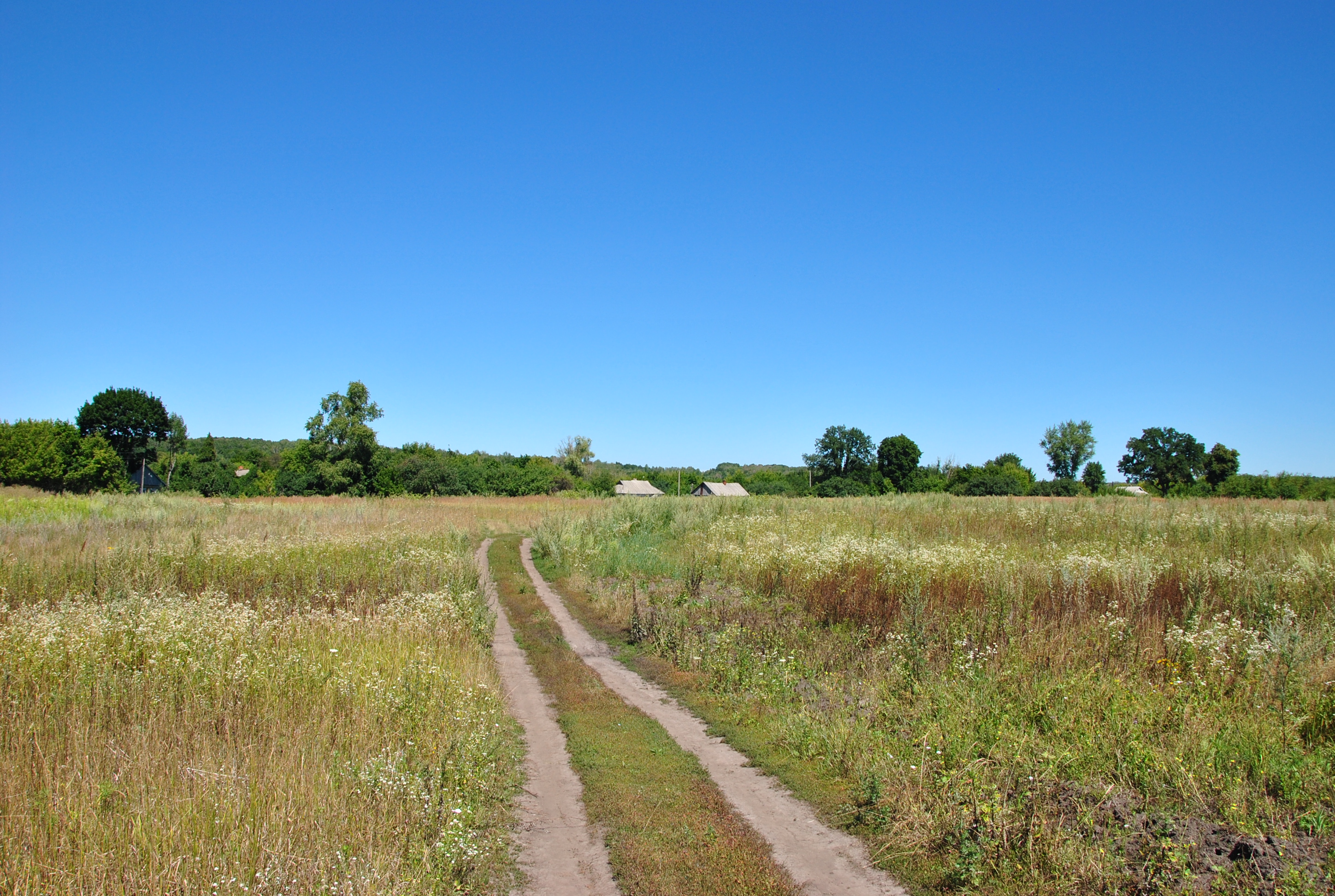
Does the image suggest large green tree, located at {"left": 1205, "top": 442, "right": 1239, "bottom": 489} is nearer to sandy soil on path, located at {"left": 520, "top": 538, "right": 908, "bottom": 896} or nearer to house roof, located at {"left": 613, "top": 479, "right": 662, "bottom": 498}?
house roof, located at {"left": 613, "top": 479, "right": 662, "bottom": 498}

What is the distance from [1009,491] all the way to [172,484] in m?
78.9

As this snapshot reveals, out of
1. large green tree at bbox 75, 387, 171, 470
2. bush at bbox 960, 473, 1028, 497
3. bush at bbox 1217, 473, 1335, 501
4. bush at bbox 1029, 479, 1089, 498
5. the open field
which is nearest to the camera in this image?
the open field

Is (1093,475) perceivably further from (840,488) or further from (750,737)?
(750,737)

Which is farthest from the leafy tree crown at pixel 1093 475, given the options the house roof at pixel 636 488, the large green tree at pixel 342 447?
the large green tree at pixel 342 447

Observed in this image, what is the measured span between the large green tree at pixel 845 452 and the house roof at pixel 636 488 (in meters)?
21.8

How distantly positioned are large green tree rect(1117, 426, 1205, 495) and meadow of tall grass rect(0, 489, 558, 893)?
73.9m

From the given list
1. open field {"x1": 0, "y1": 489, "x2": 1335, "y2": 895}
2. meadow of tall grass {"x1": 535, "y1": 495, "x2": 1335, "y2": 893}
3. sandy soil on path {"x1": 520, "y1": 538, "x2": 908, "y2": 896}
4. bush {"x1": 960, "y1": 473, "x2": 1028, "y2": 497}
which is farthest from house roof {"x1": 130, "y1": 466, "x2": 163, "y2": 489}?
bush {"x1": 960, "y1": 473, "x2": 1028, "y2": 497}

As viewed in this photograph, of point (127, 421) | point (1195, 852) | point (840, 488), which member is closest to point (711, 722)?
point (1195, 852)

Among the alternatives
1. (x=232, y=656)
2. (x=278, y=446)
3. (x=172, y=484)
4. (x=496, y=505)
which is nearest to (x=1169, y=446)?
(x=496, y=505)

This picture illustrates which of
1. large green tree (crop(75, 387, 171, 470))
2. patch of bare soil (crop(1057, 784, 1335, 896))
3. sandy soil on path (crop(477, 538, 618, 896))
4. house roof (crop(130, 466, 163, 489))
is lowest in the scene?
sandy soil on path (crop(477, 538, 618, 896))

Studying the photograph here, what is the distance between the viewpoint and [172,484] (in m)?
70.6

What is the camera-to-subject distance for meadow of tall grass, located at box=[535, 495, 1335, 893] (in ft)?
15.8

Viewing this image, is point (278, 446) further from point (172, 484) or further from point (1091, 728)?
point (1091, 728)

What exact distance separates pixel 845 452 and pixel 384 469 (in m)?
52.3
